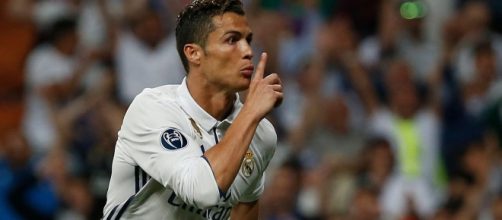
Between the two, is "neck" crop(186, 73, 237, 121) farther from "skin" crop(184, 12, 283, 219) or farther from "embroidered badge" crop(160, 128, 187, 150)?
"embroidered badge" crop(160, 128, 187, 150)

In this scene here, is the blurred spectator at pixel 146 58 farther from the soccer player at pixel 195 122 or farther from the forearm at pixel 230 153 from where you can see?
the forearm at pixel 230 153

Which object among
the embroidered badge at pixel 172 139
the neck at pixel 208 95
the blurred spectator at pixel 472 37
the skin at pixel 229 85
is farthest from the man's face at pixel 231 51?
the blurred spectator at pixel 472 37

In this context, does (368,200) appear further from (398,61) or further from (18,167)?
(18,167)

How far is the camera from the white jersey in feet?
17.1

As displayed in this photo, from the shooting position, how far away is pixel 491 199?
9383 mm

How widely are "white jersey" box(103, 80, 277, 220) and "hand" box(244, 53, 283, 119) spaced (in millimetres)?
298

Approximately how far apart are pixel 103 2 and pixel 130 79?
39.0 inches

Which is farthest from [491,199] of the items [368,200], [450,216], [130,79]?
[130,79]

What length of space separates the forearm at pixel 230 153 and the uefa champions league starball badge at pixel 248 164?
48 centimetres

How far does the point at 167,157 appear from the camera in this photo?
5.21 metres

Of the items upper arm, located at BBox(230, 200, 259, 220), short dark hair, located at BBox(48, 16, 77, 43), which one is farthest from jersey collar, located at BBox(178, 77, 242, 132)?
short dark hair, located at BBox(48, 16, 77, 43)

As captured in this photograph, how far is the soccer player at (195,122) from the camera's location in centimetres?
518

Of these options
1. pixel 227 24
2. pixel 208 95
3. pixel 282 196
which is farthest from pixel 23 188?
pixel 227 24

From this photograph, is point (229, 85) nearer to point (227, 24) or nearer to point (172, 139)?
point (227, 24)
